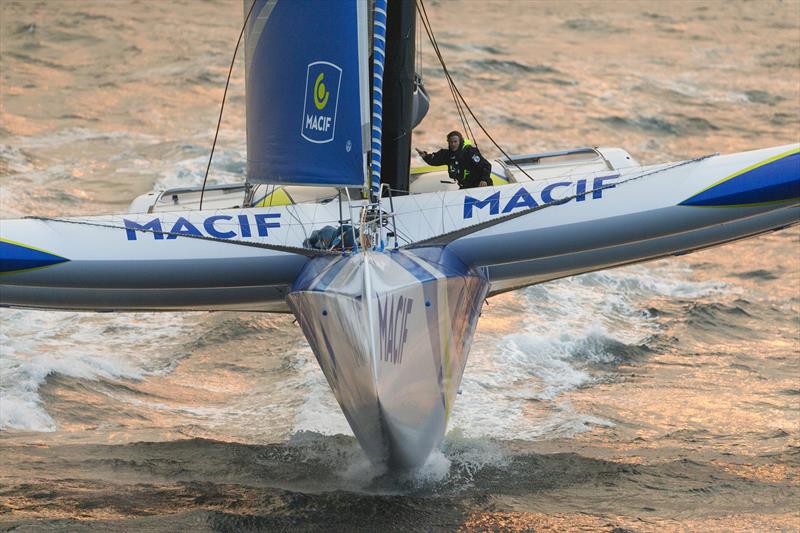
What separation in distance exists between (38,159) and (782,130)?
32.3 ft

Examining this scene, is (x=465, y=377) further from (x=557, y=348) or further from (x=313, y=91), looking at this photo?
(x=313, y=91)

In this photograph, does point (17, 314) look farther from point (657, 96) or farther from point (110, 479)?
point (657, 96)

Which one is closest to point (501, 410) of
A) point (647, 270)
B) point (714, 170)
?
point (714, 170)

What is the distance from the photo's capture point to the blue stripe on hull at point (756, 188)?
796 centimetres

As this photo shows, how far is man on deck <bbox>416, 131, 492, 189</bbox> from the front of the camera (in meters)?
8.95

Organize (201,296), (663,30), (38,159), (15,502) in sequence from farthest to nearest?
(663,30), (38,159), (201,296), (15,502)

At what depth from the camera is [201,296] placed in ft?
26.5

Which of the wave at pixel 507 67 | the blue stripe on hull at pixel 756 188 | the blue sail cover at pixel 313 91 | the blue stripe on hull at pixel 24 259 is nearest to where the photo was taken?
the blue sail cover at pixel 313 91

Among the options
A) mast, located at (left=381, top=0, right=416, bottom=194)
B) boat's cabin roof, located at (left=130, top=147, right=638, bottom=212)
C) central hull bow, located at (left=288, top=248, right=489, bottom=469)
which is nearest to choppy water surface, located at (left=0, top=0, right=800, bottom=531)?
central hull bow, located at (left=288, top=248, right=489, bottom=469)

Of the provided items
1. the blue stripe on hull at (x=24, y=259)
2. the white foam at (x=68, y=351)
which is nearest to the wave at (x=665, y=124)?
the white foam at (x=68, y=351)

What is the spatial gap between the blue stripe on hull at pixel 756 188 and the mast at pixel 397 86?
2136mm

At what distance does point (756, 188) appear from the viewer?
26.1 feet

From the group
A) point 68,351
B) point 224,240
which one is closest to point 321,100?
point 224,240

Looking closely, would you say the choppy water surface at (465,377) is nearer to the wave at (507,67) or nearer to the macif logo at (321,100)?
the wave at (507,67)
